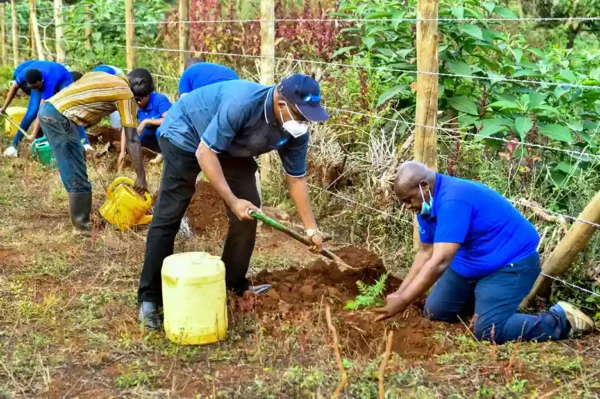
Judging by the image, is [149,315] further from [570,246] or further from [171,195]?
[570,246]

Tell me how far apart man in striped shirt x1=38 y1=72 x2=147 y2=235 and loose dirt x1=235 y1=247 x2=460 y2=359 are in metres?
1.98

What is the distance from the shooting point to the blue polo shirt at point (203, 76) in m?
5.84

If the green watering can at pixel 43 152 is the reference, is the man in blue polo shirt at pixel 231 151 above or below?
above

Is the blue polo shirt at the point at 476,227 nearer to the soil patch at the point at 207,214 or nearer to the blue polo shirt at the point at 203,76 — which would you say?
the soil patch at the point at 207,214

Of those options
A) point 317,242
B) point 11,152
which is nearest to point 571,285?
point 317,242

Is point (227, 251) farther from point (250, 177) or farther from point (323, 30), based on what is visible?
point (323, 30)

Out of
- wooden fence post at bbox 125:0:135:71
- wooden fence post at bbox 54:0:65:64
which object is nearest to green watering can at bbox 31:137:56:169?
wooden fence post at bbox 125:0:135:71

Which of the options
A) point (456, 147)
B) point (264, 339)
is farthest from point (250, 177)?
point (456, 147)

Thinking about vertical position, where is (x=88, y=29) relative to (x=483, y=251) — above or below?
above

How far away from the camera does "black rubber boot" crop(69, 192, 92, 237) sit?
600 cm

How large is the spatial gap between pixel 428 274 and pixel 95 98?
349 cm

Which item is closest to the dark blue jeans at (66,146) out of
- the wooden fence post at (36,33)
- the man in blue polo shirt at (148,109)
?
the man in blue polo shirt at (148,109)

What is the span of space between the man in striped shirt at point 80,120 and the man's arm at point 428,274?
3.09m

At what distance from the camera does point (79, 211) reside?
602cm
